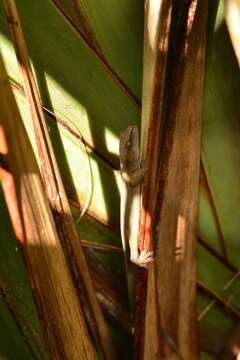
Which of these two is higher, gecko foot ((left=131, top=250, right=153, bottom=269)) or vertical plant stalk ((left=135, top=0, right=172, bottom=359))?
vertical plant stalk ((left=135, top=0, right=172, bottom=359))

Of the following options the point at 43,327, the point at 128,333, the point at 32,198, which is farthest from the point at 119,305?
the point at 32,198

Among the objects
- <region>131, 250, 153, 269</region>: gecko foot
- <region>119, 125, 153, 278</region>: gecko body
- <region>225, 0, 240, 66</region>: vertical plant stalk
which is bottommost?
<region>131, 250, 153, 269</region>: gecko foot

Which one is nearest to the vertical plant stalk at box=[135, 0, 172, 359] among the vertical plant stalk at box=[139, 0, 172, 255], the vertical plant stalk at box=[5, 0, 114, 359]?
the vertical plant stalk at box=[139, 0, 172, 255]

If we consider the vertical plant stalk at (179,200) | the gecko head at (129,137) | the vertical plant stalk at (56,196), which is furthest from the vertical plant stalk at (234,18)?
the vertical plant stalk at (56,196)

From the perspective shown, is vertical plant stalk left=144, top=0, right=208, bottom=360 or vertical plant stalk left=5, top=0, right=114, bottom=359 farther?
vertical plant stalk left=144, top=0, right=208, bottom=360

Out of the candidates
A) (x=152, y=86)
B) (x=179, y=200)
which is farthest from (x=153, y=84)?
(x=179, y=200)

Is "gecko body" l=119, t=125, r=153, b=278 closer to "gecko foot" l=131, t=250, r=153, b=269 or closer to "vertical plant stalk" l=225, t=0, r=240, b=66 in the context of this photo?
"gecko foot" l=131, t=250, r=153, b=269

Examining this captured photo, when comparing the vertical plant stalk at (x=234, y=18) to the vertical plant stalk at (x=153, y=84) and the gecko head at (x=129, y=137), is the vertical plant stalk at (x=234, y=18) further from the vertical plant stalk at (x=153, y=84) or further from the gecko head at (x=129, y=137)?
the gecko head at (x=129, y=137)

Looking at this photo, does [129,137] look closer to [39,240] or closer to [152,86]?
[152,86]
